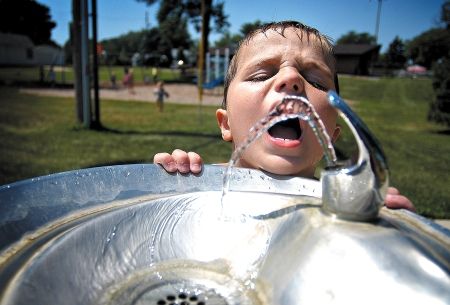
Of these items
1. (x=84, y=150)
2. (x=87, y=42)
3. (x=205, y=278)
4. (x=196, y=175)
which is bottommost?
(x=84, y=150)

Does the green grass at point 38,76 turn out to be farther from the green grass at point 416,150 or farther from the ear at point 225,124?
the ear at point 225,124

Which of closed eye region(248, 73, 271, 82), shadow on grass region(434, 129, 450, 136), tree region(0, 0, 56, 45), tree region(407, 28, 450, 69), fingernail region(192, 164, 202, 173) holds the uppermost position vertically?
tree region(0, 0, 56, 45)

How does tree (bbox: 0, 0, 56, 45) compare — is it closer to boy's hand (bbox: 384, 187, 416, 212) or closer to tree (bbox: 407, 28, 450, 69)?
tree (bbox: 407, 28, 450, 69)

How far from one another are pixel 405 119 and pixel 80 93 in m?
5.64

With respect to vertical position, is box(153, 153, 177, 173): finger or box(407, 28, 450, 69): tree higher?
box(407, 28, 450, 69): tree

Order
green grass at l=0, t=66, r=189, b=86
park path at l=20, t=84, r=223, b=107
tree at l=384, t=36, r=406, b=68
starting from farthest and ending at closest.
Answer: green grass at l=0, t=66, r=189, b=86 < park path at l=20, t=84, r=223, b=107 < tree at l=384, t=36, r=406, b=68

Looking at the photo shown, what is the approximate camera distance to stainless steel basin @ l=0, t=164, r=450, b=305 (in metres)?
0.47

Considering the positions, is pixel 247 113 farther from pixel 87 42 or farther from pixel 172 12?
pixel 172 12

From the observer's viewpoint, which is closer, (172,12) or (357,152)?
(357,152)

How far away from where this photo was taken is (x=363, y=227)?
493mm

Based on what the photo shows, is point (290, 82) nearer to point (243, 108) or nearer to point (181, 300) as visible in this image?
point (243, 108)

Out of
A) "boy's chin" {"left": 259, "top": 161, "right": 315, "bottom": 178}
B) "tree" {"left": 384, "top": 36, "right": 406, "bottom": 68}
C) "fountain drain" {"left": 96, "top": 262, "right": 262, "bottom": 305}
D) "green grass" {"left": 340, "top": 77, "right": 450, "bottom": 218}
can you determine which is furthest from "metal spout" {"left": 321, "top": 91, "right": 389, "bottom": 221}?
"tree" {"left": 384, "top": 36, "right": 406, "bottom": 68}

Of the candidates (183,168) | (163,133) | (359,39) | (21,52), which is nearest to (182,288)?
(183,168)

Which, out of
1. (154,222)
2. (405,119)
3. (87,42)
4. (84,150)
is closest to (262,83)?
(154,222)
